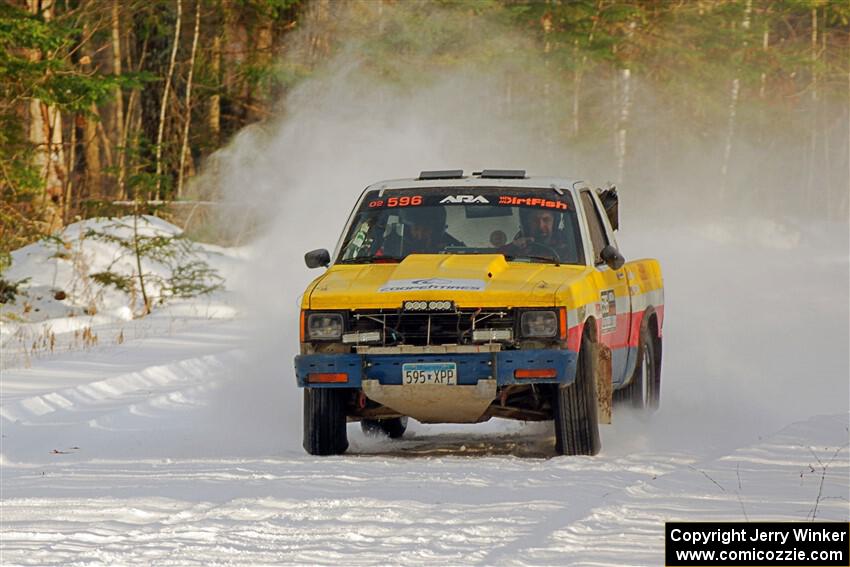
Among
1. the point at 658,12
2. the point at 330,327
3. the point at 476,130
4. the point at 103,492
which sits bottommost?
the point at 103,492

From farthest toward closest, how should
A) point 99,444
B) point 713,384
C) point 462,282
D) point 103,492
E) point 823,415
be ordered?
point 713,384, point 823,415, point 99,444, point 462,282, point 103,492

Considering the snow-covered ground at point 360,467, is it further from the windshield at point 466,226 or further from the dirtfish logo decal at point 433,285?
the windshield at point 466,226

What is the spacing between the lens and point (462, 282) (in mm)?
9781

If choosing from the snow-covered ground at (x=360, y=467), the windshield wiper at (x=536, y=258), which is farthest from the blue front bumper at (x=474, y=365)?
the windshield wiper at (x=536, y=258)

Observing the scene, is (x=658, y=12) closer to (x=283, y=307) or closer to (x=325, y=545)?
(x=283, y=307)

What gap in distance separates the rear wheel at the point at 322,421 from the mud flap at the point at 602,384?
1667 mm

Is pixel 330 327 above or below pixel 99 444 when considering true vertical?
above

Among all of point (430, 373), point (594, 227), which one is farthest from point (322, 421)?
point (594, 227)

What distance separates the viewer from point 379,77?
37969mm

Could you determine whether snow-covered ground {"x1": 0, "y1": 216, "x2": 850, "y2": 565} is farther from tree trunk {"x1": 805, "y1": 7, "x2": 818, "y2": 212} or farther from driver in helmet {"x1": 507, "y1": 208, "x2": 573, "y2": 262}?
tree trunk {"x1": 805, "y1": 7, "x2": 818, "y2": 212}

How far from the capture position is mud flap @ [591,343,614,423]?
10188 millimetres

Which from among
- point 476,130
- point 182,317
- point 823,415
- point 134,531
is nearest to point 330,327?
point 134,531

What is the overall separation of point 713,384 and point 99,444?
6098mm

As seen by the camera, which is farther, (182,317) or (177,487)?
(182,317)
